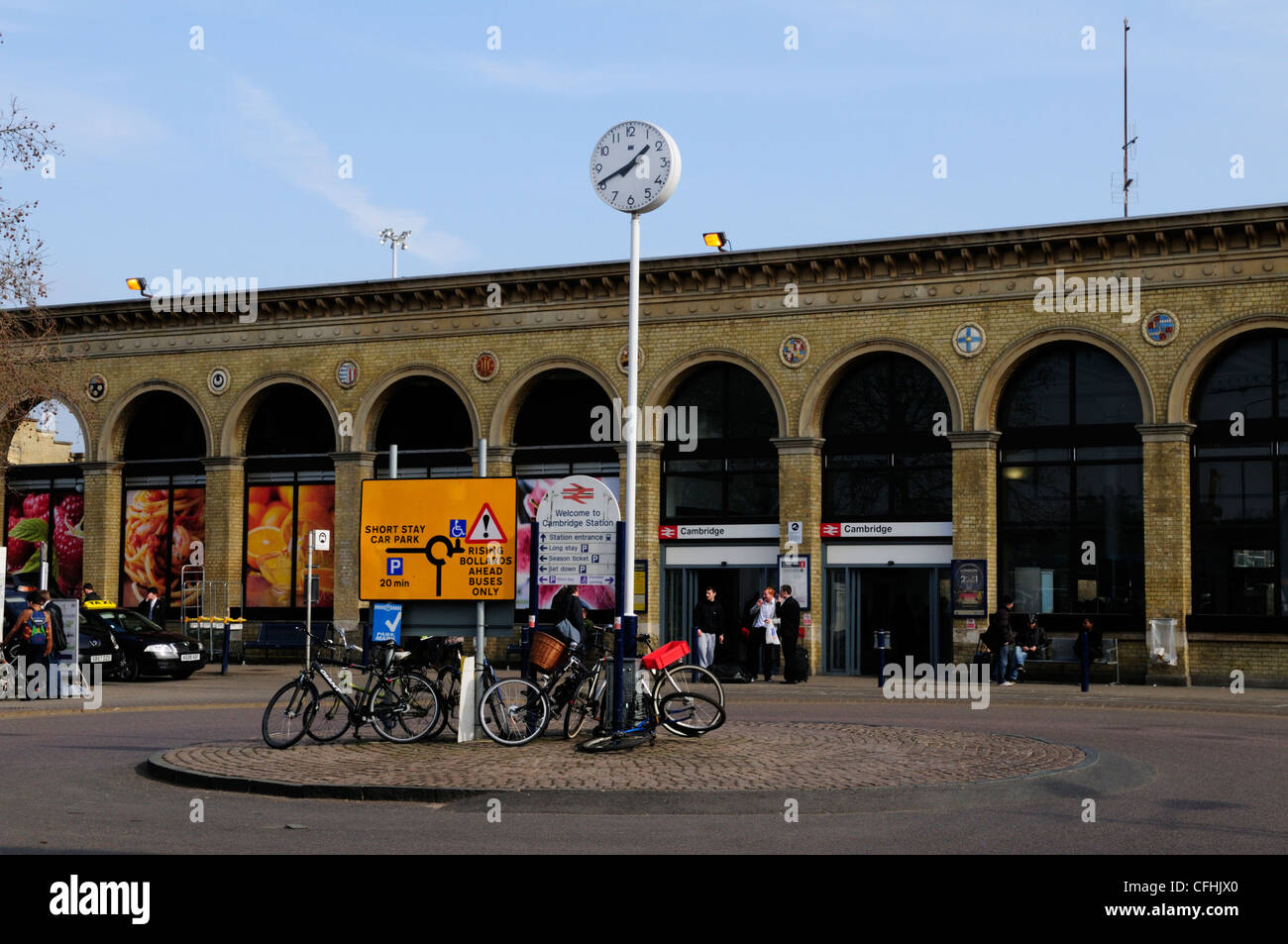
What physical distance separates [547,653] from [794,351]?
1790 cm

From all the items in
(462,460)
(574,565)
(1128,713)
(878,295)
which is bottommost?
(1128,713)

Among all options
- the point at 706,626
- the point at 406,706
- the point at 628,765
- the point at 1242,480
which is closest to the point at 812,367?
the point at 706,626

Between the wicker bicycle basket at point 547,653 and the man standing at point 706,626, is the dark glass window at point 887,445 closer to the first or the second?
the man standing at point 706,626

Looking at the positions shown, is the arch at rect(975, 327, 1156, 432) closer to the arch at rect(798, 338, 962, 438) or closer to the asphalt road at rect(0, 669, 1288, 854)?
the arch at rect(798, 338, 962, 438)

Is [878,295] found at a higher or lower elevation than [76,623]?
→ higher

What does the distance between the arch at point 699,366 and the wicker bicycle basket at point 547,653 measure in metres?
17.4

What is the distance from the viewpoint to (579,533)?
15484mm

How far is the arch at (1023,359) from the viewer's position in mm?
28828
